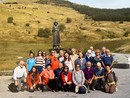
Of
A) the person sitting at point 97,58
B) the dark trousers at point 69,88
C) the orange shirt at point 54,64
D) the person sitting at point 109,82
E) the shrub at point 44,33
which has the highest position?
the person sitting at point 97,58

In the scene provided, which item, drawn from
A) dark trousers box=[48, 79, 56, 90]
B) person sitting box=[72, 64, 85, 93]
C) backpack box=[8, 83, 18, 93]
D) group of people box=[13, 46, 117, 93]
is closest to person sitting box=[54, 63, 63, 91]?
group of people box=[13, 46, 117, 93]

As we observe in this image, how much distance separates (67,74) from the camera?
639 inches

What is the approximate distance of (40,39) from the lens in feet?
244

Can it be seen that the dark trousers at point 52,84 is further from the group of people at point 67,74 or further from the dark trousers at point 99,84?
the dark trousers at point 99,84

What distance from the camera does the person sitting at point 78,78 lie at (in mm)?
15969

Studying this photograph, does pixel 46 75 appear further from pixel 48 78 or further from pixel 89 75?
pixel 89 75

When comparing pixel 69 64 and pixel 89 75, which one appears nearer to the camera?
pixel 89 75

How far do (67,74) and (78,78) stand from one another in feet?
1.66

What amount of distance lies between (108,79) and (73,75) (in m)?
1.43

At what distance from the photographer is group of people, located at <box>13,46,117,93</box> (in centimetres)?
1611

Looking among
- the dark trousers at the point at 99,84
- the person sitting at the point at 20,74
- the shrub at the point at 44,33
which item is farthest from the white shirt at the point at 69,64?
the shrub at the point at 44,33

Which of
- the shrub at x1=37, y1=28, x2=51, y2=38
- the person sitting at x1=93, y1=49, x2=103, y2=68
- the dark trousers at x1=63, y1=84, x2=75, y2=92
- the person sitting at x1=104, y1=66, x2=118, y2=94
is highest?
the person sitting at x1=93, y1=49, x2=103, y2=68

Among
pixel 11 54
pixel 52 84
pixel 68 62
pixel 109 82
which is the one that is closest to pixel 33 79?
pixel 52 84

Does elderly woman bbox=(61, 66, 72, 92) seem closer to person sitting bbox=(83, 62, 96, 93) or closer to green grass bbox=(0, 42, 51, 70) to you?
person sitting bbox=(83, 62, 96, 93)
